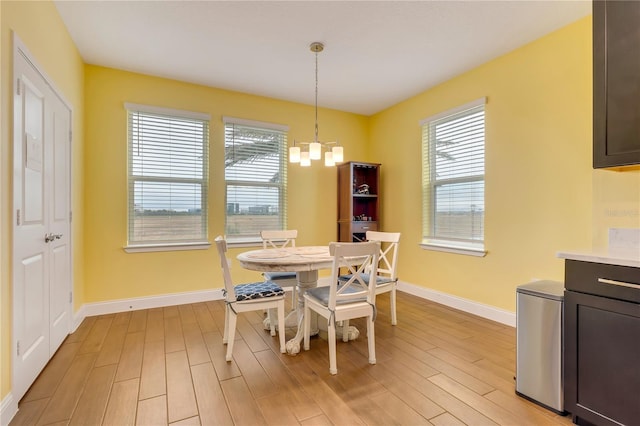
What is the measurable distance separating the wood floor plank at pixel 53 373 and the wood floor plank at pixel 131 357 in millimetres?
349

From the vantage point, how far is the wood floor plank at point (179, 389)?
5.75ft

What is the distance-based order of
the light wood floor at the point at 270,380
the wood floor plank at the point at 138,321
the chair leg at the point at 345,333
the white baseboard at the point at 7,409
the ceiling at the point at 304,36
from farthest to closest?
1. the wood floor plank at the point at 138,321
2. the chair leg at the point at 345,333
3. the ceiling at the point at 304,36
4. the light wood floor at the point at 270,380
5. the white baseboard at the point at 7,409

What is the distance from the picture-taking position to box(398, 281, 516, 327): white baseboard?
3.11m

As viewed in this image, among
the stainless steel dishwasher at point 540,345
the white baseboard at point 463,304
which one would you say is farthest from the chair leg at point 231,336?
the white baseboard at point 463,304

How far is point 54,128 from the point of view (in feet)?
7.97

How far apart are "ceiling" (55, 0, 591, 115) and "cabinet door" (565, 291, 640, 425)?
2.27 metres

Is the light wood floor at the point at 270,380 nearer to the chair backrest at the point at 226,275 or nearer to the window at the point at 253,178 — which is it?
the chair backrest at the point at 226,275

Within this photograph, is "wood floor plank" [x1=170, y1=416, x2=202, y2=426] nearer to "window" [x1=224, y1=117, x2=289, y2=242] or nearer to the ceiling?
"window" [x1=224, y1=117, x2=289, y2=242]

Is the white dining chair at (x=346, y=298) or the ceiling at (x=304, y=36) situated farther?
the ceiling at (x=304, y=36)

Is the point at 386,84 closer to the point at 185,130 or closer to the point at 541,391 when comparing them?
the point at 185,130

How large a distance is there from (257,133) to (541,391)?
3954 mm

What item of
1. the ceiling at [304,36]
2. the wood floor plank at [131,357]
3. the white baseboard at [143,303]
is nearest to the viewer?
the wood floor plank at [131,357]

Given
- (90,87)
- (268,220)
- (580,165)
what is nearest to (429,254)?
(580,165)

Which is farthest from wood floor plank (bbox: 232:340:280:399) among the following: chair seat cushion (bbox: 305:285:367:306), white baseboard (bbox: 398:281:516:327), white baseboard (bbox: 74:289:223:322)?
white baseboard (bbox: 398:281:516:327)
